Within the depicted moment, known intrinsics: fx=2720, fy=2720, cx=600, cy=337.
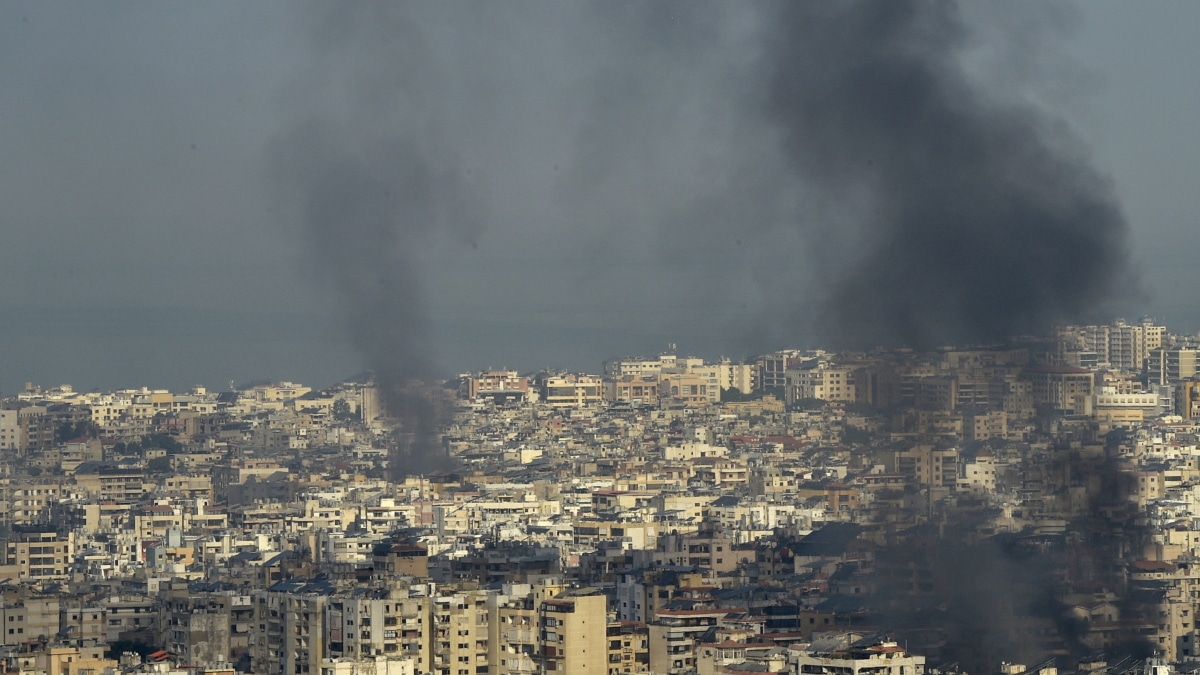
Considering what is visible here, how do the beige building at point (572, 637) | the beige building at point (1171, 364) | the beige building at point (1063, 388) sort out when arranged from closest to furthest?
the beige building at point (572, 637) → the beige building at point (1063, 388) → the beige building at point (1171, 364)

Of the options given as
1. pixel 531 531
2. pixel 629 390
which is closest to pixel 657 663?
pixel 531 531

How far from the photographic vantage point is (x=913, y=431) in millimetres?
36844

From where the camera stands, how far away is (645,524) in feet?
125

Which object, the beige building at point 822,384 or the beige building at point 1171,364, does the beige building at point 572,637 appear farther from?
the beige building at point 1171,364

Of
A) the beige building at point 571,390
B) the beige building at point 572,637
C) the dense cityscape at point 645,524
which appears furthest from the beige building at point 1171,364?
the beige building at point 572,637

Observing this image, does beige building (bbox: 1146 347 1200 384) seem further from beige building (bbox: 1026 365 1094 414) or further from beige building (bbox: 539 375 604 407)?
Answer: beige building (bbox: 539 375 604 407)

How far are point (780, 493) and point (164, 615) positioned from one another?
19.4m

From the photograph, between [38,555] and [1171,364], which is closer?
[38,555]

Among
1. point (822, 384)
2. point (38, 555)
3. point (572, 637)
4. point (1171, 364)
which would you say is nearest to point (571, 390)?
point (1171, 364)

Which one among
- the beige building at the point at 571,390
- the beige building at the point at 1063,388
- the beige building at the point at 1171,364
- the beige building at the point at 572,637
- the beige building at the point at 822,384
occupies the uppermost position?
the beige building at the point at 571,390

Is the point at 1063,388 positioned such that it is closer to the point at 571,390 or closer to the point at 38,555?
the point at 38,555

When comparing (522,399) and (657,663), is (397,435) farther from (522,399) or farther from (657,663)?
(657,663)

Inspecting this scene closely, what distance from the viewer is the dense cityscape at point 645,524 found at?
2156 cm

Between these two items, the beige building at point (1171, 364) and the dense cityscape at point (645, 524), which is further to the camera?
the beige building at point (1171, 364)
